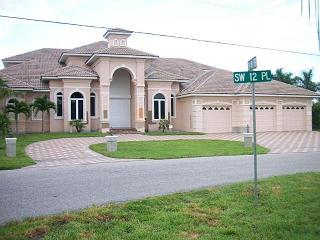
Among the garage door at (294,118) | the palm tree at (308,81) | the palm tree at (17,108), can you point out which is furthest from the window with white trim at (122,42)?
the palm tree at (308,81)

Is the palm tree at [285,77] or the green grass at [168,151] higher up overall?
the palm tree at [285,77]

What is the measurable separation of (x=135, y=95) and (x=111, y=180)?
21.8 m

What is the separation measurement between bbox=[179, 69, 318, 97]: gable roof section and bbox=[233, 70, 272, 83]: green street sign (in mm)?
23844

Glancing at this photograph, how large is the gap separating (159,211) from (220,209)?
3.69 feet

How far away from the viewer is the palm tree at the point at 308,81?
47.9 meters

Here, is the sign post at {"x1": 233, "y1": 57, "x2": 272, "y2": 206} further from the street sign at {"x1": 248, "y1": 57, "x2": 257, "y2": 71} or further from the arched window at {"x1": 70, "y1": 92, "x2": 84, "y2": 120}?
the arched window at {"x1": 70, "y1": 92, "x2": 84, "y2": 120}

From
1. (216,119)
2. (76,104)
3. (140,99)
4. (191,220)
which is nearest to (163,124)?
(140,99)

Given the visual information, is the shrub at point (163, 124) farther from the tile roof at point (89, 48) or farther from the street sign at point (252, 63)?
the street sign at point (252, 63)

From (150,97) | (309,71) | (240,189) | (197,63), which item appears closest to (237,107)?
(150,97)

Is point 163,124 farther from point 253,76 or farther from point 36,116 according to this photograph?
point 253,76

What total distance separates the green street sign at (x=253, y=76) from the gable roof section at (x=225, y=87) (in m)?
23.8

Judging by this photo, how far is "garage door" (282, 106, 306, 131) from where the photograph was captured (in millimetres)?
35250

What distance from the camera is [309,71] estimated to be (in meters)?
48.0

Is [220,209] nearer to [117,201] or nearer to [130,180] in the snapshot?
[117,201]
